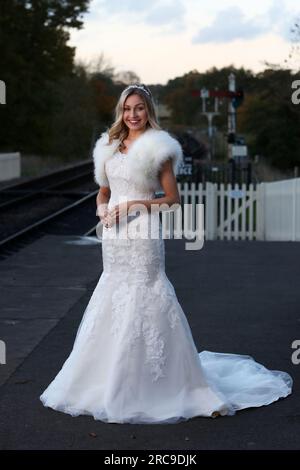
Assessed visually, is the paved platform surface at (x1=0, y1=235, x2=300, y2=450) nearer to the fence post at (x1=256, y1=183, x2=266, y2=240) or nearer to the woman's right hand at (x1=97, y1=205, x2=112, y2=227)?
the woman's right hand at (x1=97, y1=205, x2=112, y2=227)

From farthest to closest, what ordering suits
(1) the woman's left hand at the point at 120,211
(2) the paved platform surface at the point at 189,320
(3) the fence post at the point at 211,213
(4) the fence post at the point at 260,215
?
(4) the fence post at the point at 260,215
(3) the fence post at the point at 211,213
(1) the woman's left hand at the point at 120,211
(2) the paved platform surface at the point at 189,320

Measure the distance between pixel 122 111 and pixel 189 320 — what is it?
3.57 metres

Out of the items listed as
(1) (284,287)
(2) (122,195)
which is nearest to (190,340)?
(2) (122,195)

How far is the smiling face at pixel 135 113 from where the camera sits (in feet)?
19.9

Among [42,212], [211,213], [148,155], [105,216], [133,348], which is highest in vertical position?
[148,155]

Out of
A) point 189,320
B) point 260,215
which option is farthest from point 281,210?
point 189,320

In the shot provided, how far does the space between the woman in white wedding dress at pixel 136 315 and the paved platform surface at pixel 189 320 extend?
0.18 metres

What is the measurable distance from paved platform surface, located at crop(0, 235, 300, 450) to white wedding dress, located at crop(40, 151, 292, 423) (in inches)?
6.3

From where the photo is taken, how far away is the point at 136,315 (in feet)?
20.2

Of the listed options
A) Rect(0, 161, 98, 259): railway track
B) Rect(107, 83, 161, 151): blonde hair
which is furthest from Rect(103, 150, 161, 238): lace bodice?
Rect(0, 161, 98, 259): railway track

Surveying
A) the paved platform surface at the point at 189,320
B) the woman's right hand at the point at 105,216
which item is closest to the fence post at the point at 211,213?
the paved platform surface at the point at 189,320

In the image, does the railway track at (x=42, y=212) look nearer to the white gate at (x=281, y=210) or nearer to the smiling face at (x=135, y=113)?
the white gate at (x=281, y=210)

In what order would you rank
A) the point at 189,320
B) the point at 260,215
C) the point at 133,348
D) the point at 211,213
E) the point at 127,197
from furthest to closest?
the point at 260,215, the point at 211,213, the point at 189,320, the point at 127,197, the point at 133,348

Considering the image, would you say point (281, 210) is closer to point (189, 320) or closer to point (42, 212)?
point (42, 212)
